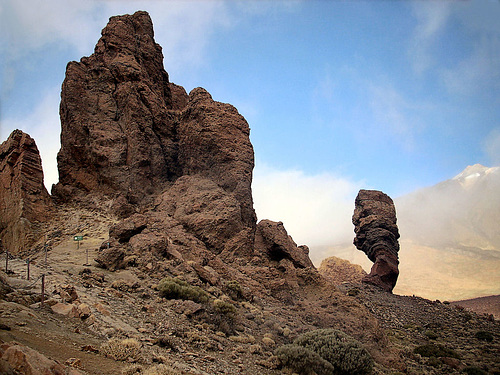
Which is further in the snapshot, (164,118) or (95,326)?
(164,118)

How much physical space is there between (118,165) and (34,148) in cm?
521

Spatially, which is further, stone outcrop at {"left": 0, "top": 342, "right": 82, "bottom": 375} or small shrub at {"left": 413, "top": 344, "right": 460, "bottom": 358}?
small shrub at {"left": 413, "top": 344, "right": 460, "bottom": 358}

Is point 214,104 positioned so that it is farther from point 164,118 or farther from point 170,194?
point 170,194

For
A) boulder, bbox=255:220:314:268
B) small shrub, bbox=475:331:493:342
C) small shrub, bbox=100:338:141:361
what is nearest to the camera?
small shrub, bbox=100:338:141:361

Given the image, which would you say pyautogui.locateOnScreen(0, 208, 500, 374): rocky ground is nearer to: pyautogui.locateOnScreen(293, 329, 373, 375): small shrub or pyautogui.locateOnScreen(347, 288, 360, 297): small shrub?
pyautogui.locateOnScreen(293, 329, 373, 375): small shrub

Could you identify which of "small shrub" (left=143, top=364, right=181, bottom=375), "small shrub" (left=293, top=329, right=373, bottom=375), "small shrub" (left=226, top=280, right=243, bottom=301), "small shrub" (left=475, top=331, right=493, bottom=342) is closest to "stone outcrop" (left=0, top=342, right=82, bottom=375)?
"small shrub" (left=143, top=364, right=181, bottom=375)

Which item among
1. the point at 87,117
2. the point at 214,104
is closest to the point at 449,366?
the point at 214,104

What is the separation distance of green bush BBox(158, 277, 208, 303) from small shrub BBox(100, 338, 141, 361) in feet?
17.6

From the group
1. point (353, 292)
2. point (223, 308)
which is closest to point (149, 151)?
point (223, 308)

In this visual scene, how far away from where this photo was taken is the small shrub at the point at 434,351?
2214cm

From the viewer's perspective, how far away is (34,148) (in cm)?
2317

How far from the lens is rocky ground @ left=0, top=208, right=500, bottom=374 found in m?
8.12

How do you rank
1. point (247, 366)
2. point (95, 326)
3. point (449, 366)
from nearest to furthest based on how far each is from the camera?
point (95, 326) < point (247, 366) < point (449, 366)

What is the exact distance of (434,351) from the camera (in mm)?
22531
